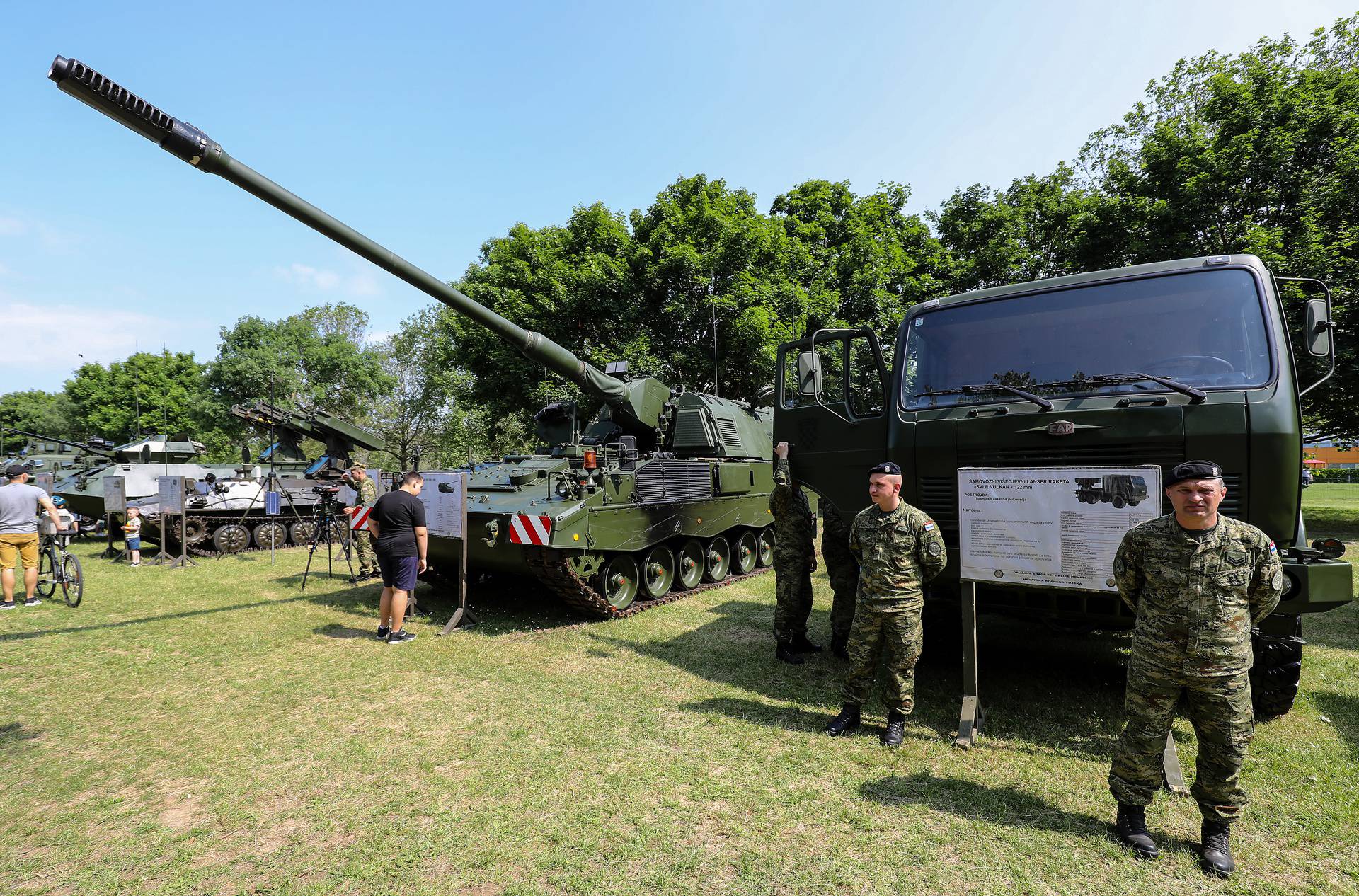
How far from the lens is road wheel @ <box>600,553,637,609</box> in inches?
311

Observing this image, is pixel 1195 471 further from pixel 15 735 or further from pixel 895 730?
pixel 15 735

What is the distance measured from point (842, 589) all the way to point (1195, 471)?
3366 mm

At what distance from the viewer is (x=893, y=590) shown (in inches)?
169

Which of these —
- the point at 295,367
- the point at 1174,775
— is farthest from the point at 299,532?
the point at 295,367

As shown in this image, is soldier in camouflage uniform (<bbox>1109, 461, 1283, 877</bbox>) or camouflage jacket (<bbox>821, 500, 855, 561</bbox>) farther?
camouflage jacket (<bbox>821, 500, 855, 561</bbox>)

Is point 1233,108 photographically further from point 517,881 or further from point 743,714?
point 517,881

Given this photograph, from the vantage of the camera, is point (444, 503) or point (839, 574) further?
point (444, 503)

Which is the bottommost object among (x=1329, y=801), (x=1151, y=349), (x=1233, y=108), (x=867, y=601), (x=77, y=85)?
(x=1329, y=801)

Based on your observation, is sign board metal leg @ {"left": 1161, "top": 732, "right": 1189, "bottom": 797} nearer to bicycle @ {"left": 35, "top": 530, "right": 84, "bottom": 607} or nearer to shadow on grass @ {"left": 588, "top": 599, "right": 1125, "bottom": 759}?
shadow on grass @ {"left": 588, "top": 599, "right": 1125, "bottom": 759}

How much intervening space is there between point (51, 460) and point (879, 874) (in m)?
25.5

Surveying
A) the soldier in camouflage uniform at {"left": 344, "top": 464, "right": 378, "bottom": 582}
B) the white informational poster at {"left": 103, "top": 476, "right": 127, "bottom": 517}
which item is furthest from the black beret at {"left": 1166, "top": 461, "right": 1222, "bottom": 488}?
the white informational poster at {"left": 103, "top": 476, "right": 127, "bottom": 517}

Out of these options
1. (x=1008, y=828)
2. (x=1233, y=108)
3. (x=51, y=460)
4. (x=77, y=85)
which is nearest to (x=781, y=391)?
Answer: (x=1008, y=828)

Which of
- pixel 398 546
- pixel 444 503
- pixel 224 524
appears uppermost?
pixel 444 503

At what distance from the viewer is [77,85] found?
397 cm
